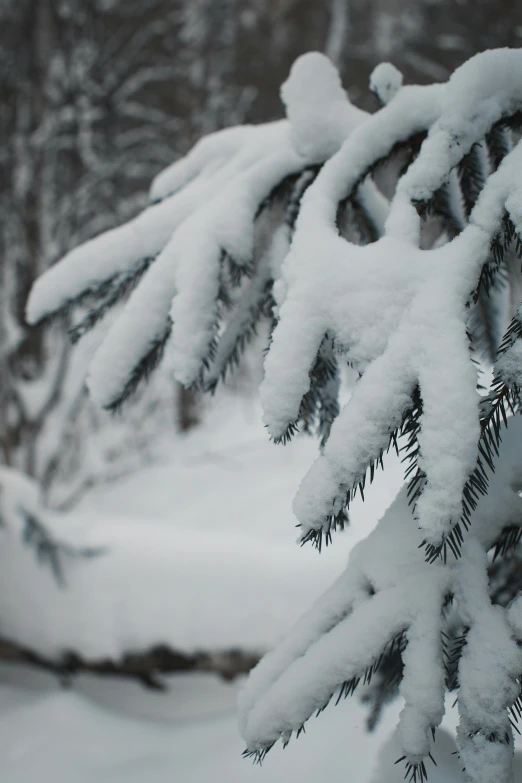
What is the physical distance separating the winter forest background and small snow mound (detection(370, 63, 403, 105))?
909mm

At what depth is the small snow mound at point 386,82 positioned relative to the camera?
1083mm

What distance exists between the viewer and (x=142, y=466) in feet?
18.7

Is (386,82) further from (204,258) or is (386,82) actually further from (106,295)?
(106,295)

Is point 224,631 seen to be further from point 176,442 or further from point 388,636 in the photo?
point 176,442

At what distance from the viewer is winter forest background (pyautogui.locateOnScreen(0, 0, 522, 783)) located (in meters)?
2.56

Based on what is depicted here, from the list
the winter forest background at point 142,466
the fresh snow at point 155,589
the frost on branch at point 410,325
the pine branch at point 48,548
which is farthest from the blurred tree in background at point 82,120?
the frost on branch at point 410,325

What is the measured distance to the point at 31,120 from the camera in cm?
540

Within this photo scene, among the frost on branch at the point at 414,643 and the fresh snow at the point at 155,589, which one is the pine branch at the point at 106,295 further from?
the fresh snow at the point at 155,589

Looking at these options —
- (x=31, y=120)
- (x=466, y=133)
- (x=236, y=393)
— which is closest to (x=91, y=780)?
(x=466, y=133)

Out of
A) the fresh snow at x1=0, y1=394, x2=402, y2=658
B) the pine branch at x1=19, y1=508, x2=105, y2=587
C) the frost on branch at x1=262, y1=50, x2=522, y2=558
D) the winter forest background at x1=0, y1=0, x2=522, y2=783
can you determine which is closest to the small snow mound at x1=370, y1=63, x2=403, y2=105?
the frost on branch at x1=262, y1=50, x2=522, y2=558

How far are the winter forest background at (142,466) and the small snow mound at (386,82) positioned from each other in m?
0.91

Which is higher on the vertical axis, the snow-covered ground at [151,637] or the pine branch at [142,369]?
the pine branch at [142,369]

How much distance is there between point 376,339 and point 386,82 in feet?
2.21

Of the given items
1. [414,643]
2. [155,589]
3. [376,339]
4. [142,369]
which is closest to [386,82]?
[376,339]
